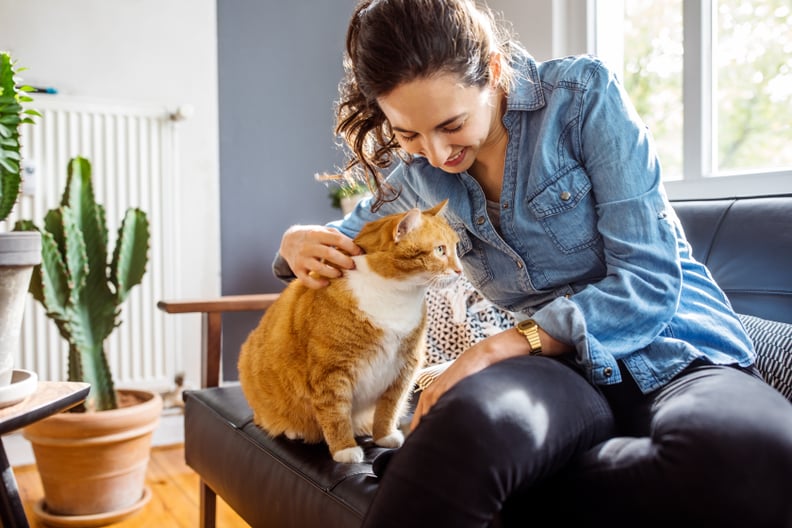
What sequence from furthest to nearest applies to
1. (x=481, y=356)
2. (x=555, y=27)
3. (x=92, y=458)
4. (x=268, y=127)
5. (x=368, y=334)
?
(x=268, y=127), (x=555, y=27), (x=92, y=458), (x=368, y=334), (x=481, y=356)

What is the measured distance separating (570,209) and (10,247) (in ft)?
2.66

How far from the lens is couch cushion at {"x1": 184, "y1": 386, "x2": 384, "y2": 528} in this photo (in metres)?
0.96

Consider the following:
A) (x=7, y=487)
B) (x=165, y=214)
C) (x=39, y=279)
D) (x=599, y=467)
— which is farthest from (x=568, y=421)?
(x=165, y=214)

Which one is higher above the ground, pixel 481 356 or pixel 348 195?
pixel 348 195

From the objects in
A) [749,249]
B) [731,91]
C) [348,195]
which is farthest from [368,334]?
[348,195]

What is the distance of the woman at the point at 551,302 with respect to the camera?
636 mm

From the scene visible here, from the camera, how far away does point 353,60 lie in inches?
40.5

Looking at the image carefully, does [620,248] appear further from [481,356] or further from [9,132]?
[9,132]

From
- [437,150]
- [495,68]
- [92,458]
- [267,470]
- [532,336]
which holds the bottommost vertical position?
[92,458]

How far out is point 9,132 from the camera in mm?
1043

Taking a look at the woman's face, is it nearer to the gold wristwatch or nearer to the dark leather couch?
the gold wristwatch

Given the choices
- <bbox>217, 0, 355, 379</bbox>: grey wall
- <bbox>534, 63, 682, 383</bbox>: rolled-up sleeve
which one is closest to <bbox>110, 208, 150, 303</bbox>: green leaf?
<bbox>217, 0, 355, 379</bbox>: grey wall

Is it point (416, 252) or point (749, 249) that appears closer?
point (416, 252)

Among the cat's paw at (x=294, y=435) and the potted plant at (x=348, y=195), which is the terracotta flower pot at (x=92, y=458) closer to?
the cat's paw at (x=294, y=435)
